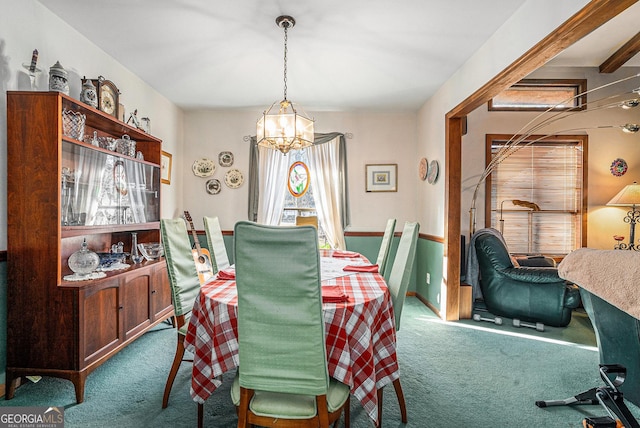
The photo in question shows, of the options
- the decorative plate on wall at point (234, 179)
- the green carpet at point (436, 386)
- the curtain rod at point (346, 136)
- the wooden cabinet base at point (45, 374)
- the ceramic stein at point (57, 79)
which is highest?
the curtain rod at point (346, 136)

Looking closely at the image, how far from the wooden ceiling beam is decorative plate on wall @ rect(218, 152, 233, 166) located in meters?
4.72

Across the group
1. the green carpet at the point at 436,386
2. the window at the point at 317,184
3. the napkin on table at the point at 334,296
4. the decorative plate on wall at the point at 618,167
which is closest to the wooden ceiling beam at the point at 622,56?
the decorative plate on wall at the point at 618,167

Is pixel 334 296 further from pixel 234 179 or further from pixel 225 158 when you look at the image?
pixel 225 158

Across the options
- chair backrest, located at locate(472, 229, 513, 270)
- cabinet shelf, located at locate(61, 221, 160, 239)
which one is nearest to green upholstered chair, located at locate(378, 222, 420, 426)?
chair backrest, located at locate(472, 229, 513, 270)

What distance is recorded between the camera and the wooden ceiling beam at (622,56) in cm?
375

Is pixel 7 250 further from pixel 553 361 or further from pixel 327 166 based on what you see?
pixel 553 361

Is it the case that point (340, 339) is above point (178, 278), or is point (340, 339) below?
below

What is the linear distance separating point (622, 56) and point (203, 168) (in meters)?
5.13

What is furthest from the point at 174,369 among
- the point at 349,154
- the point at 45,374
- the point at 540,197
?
the point at 540,197

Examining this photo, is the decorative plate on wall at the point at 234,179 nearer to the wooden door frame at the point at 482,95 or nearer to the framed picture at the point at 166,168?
the framed picture at the point at 166,168

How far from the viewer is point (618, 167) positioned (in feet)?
14.4

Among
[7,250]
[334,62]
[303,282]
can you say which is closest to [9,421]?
[7,250]

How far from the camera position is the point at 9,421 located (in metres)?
1.85

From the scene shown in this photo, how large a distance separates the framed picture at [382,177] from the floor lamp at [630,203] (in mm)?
2506
